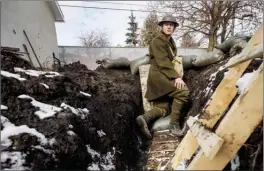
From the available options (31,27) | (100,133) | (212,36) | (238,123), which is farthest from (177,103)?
(212,36)

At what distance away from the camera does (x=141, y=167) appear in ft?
8.88

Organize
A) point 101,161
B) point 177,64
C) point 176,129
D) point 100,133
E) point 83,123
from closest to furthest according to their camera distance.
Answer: point 101,161
point 83,123
point 100,133
point 176,129
point 177,64

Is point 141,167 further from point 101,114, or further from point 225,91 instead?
point 225,91

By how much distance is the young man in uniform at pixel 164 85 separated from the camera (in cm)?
319

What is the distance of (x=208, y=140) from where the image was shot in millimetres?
1498

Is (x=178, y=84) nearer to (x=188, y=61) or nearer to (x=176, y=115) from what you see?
(x=176, y=115)

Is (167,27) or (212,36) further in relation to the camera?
(212,36)

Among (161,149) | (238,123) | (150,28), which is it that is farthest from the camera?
(150,28)

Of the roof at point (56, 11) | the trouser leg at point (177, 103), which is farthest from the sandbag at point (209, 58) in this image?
the roof at point (56, 11)

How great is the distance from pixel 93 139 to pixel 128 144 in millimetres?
649

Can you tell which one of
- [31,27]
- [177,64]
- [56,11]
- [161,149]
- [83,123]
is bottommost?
[161,149]

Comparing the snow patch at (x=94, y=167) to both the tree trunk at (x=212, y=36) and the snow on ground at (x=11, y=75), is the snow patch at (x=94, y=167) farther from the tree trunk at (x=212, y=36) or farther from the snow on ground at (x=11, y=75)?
the tree trunk at (x=212, y=36)

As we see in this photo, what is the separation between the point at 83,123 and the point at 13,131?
2.29ft

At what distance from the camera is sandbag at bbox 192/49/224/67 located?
413cm
